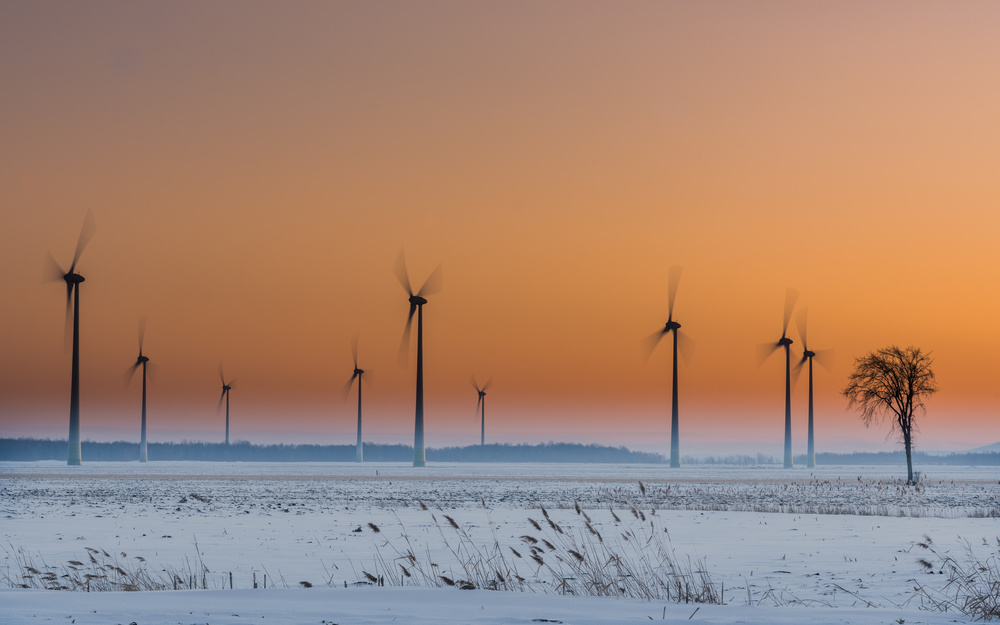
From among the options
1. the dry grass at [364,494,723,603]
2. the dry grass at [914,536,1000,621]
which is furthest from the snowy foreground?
the dry grass at [914,536,1000,621]

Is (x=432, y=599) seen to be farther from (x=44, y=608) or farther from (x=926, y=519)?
(x=926, y=519)

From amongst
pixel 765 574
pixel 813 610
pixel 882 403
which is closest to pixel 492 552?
pixel 765 574

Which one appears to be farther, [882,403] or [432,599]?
[882,403]

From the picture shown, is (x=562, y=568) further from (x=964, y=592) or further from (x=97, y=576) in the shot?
(x=97, y=576)

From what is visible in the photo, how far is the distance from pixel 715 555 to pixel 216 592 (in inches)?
425

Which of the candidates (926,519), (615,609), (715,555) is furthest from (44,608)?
(926,519)

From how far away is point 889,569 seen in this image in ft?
56.9

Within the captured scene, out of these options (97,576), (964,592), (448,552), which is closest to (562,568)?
(448,552)

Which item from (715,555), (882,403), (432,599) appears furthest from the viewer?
(882,403)

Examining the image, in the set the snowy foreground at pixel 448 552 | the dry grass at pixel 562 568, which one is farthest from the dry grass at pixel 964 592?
the dry grass at pixel 562 568

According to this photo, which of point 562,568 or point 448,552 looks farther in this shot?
point 448,552

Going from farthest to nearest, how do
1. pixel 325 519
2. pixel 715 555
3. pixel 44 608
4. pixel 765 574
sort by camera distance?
pixel 325 519 → pixel 715 555 → pixel 765 574 → pixel 44 608

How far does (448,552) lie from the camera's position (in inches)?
810

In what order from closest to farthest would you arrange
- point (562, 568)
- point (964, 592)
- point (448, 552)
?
point (964, 592)
point (562, 568)
point (448, 552)
